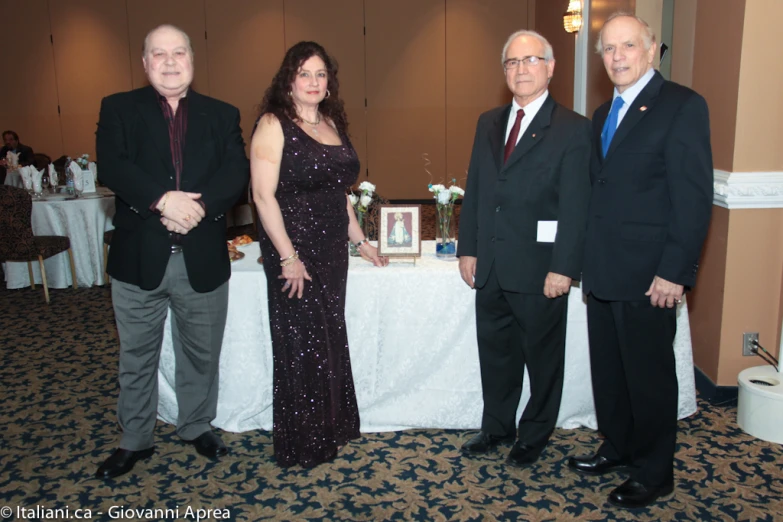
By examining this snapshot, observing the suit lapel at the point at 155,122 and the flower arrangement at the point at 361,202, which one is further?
the flower arrangement at the point at 361,202

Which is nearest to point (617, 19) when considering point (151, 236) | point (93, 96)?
A: point (151, 236)

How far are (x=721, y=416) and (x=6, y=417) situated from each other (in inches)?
138

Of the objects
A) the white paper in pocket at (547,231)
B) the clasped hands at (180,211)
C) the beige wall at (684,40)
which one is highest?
the beige wall at (684,40)

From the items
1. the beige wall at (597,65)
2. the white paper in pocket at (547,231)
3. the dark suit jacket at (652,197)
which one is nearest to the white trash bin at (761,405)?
the dark suit jacket at (652,197)

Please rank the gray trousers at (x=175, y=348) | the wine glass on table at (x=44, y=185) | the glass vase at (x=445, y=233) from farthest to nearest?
the wine glass on table at (x=44, y=185) < the glass vase at (x=445, y=233) < the gray trousers at (x=175, y=348)

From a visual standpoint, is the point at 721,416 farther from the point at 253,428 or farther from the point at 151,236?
the point at 151,236

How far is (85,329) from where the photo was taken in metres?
4.81

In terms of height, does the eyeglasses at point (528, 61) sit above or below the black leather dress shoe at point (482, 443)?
above

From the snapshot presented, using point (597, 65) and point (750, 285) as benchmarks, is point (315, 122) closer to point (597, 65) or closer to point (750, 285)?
point (750, 285)

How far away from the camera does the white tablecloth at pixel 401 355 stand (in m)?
3.04

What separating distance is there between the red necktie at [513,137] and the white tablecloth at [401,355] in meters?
0.66

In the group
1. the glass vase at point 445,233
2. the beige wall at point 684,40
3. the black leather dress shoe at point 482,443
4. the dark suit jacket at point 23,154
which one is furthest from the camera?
the dark suit jacket at point 23,154

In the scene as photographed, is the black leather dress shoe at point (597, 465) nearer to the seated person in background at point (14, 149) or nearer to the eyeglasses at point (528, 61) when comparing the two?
the eyeglasses at point (528, 61)

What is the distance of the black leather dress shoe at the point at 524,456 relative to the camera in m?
2.78
